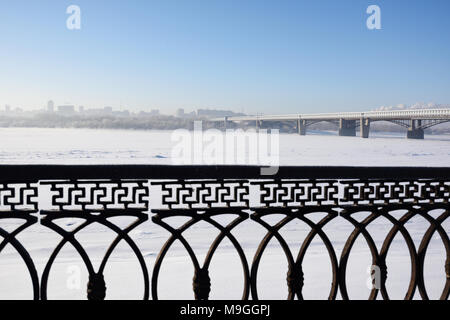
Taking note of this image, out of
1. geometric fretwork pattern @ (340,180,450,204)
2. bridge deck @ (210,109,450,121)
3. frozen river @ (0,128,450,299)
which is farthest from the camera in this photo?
bridge deck @ (210,109,450,121)

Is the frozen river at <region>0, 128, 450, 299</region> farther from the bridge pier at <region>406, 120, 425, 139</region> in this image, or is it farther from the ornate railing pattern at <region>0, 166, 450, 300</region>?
the bridge pier at <region>406, 120, 425, 139</region>

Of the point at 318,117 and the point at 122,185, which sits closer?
the point at 122,185

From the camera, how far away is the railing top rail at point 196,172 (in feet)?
5.35

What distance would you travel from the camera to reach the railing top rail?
1632mm

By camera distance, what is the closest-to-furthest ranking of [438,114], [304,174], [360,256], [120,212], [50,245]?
[120,212] → [304,174] → [360,256] → [50,245] → [438,114]

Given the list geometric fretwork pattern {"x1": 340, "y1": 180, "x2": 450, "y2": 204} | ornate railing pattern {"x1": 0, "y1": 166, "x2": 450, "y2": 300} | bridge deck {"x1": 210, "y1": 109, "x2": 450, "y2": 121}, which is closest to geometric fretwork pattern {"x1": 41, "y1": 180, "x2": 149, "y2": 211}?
ornate railing pattern {"x1": 0, "y1": 166, "x2": 450, "y2": 300}

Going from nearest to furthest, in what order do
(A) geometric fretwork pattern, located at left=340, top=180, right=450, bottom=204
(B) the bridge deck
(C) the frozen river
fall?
1. (A) geometric fretwork pattern, located at left=340, top=180, right=450, bottom=204
2. (C) the frozen river
3. (B) the bridge deck

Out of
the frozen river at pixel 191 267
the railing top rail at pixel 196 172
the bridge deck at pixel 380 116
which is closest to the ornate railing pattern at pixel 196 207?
the railing top rail at pixel 196 172

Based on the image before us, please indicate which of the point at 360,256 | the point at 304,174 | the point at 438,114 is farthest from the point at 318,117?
the point at 304,174

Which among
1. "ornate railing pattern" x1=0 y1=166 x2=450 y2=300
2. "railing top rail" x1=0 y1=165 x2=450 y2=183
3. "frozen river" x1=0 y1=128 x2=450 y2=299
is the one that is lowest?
"frozen river" x1=0 y1=128 x2=450 y2=299
